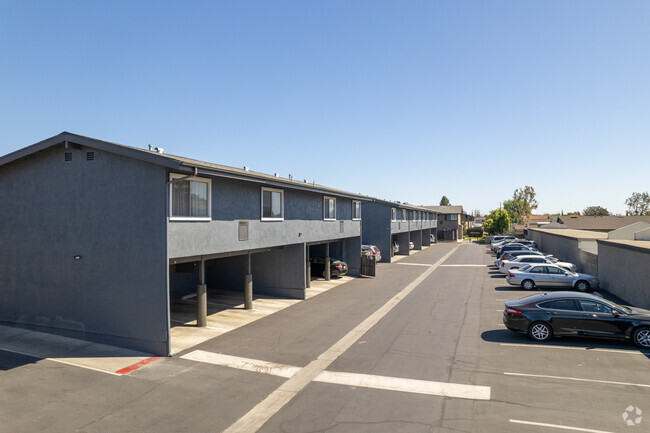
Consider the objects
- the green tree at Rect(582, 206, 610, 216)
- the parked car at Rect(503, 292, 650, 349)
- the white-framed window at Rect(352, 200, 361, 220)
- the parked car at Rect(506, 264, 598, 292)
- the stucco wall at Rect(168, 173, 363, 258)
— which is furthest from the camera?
the green tree at Rect(582, 206, 610, 216)

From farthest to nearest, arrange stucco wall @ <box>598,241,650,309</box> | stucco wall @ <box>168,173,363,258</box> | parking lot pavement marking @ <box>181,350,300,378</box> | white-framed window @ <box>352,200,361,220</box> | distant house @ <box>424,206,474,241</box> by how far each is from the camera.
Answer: distant house @ <box>424,206,474,241</box>, white-framed window @ <box>352,200,361,220</box>, stucco wall @ <box>598,241,650,309</box>, stucco wall @ <box>168,173,363,258</box>, parking lot pavement marking @ <box>181,350,300,378</box>

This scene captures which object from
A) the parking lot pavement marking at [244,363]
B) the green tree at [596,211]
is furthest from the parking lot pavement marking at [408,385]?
the green tree at [596,211]

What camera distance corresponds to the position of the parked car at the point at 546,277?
21.0 meters

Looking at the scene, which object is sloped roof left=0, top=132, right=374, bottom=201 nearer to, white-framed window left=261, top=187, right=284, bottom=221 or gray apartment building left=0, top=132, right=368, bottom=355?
gray apartment building left=0, top=132, right=368, bottom=355

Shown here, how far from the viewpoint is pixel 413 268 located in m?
32.1

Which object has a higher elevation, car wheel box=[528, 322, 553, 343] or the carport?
the carport

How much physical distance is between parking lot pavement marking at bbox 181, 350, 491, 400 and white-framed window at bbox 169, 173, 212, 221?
14.4 feet

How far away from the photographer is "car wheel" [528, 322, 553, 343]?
12250 mm

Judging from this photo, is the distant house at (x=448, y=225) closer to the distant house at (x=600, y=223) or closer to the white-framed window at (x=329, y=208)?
the distant house at (x=600, y=223)

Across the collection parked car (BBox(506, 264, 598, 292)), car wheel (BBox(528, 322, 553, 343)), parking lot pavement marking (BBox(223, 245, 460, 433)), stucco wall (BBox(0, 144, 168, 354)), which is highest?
stucco wall (BBox(0, 144, 168, 354))

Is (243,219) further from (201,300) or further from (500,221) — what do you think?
(500,221)

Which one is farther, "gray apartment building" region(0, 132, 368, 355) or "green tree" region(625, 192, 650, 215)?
"green tree" region(625, 192, 650, 215)

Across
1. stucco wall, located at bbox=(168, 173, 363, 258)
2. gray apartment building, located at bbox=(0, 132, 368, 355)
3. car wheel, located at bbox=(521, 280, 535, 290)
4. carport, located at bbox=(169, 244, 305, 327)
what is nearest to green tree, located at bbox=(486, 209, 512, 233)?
car wheel, located at bbox=(521, 280, 535, 290)

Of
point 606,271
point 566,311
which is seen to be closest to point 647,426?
point 566,311
